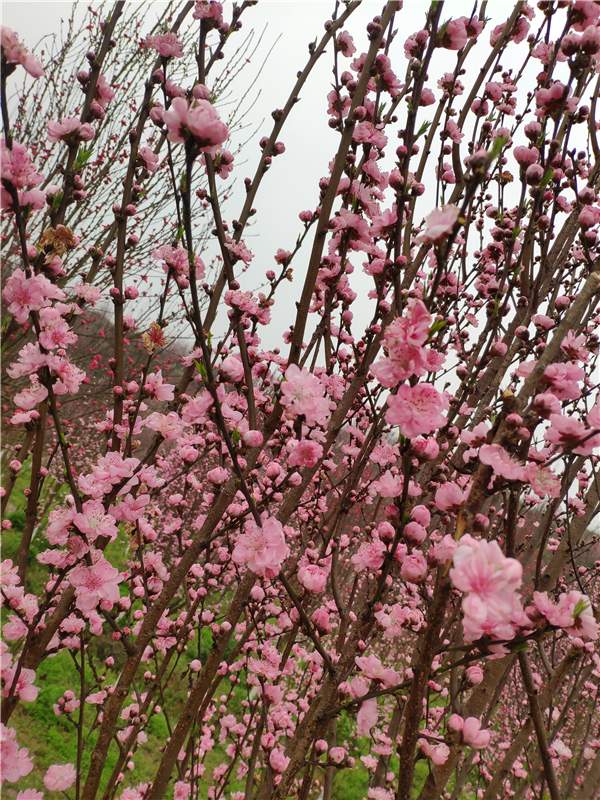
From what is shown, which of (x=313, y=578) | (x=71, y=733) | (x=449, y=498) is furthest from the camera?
(x=71, y=733)

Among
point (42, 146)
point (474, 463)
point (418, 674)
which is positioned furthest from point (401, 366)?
point (42, 146)

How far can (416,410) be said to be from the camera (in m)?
1.36

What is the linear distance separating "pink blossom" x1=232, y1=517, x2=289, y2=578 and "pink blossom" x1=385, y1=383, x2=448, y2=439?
47 cm

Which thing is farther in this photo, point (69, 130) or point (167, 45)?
point (167, 45)

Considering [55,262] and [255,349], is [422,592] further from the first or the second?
[55,262]

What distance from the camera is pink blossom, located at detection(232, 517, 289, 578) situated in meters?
1.54

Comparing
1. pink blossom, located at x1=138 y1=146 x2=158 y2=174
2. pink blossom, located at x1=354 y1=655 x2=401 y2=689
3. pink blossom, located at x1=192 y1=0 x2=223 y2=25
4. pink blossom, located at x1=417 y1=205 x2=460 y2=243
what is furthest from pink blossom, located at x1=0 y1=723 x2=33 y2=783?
pink blossom, located at x1=192 y1=0 x2=223 y2=25

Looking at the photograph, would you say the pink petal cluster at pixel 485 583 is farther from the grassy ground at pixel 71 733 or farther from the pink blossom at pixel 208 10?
the grassy ground at pixel 71 733

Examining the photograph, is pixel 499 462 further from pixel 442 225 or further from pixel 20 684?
pixel 20 684

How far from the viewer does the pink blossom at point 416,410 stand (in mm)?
1337

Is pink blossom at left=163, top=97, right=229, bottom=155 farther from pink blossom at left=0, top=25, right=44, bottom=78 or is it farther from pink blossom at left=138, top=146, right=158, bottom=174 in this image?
pink blossom at left=138, top=146, right=158, bottom=174

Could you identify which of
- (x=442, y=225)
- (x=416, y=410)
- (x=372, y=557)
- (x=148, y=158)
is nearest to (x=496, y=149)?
(x=442, y=225)

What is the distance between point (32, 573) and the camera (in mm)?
7914

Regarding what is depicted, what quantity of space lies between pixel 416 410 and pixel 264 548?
0.60 m
